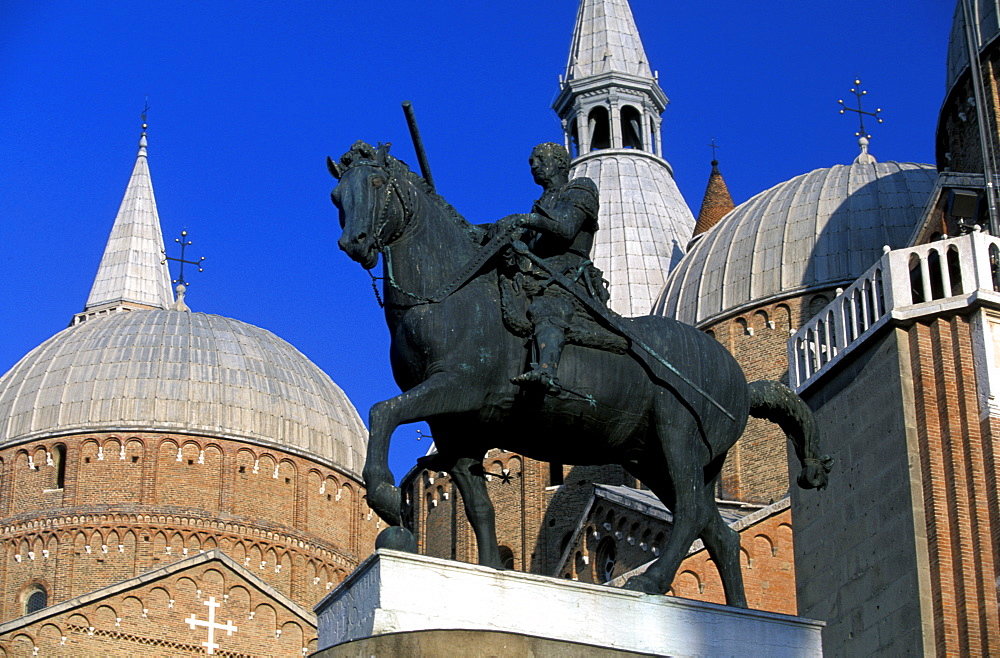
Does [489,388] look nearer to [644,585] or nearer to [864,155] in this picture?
[644,585]

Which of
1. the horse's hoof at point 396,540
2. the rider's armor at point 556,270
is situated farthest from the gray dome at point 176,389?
the horse's hoof at point 396,540

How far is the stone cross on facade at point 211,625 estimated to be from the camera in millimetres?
38219

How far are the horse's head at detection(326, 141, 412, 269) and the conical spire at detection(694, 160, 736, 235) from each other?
125 feet

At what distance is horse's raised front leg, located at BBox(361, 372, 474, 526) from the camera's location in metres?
10.9

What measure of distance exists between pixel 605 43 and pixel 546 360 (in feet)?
157

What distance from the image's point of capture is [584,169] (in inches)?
2133

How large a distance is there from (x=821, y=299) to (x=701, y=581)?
9.46 m

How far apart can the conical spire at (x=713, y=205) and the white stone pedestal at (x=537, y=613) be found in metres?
38.6

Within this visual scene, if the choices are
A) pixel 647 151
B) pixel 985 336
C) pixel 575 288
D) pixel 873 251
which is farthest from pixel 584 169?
pixel 575 288

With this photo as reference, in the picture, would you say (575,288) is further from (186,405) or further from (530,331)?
(186,405)

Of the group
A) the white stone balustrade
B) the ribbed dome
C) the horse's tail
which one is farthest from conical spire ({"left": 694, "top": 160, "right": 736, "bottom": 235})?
the horse's tail

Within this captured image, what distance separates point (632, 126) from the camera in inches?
2253

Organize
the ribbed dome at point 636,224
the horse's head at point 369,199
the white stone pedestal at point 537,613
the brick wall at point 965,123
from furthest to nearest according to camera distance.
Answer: the ribbed dome at point 636,224, the brick wall at point 965,123, the horse's head at point 369,199, the white stone pedestal at point 537,613

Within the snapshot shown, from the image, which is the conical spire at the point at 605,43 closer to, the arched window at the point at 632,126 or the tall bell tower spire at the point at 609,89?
the tall bell tower spire at the point at 609,89
